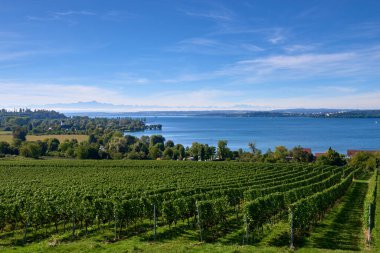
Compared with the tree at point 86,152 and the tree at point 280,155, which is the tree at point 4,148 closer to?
the tree at point 86,152

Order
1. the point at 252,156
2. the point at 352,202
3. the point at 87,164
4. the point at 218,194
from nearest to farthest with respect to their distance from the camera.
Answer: the point at 218,194, the point at 352,202, the point at 87,164, the point at 252,156

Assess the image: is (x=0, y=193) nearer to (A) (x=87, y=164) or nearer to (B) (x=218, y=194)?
(B) (x=218, y=194)

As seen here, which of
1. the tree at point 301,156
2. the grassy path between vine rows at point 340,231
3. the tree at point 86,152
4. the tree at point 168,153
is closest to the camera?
the grassy path between vine rows at point 340,231

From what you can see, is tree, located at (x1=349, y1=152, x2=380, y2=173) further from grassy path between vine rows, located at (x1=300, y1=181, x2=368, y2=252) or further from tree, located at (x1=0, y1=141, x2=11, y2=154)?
tree, located at (x1=0, y1=141, x2=11, y2=154)

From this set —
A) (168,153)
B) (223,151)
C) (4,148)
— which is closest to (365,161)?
(223,151)

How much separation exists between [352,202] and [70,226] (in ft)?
83.2

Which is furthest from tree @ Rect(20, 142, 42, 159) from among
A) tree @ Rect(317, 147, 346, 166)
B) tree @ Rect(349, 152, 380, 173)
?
tree @ Rect(349, 152, 380, 173)

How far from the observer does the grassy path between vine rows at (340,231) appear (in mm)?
16688

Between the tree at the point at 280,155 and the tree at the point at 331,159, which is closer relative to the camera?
the tree at the point at 331,159

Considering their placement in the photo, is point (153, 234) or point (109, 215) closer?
point (153, 234)

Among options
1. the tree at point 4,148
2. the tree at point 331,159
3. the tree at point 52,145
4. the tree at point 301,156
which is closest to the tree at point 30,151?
the tree at point 4,148

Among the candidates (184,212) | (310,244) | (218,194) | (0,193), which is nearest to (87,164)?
(0,193)

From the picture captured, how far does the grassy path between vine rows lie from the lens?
16.7 meters

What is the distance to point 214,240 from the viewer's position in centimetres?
1739
